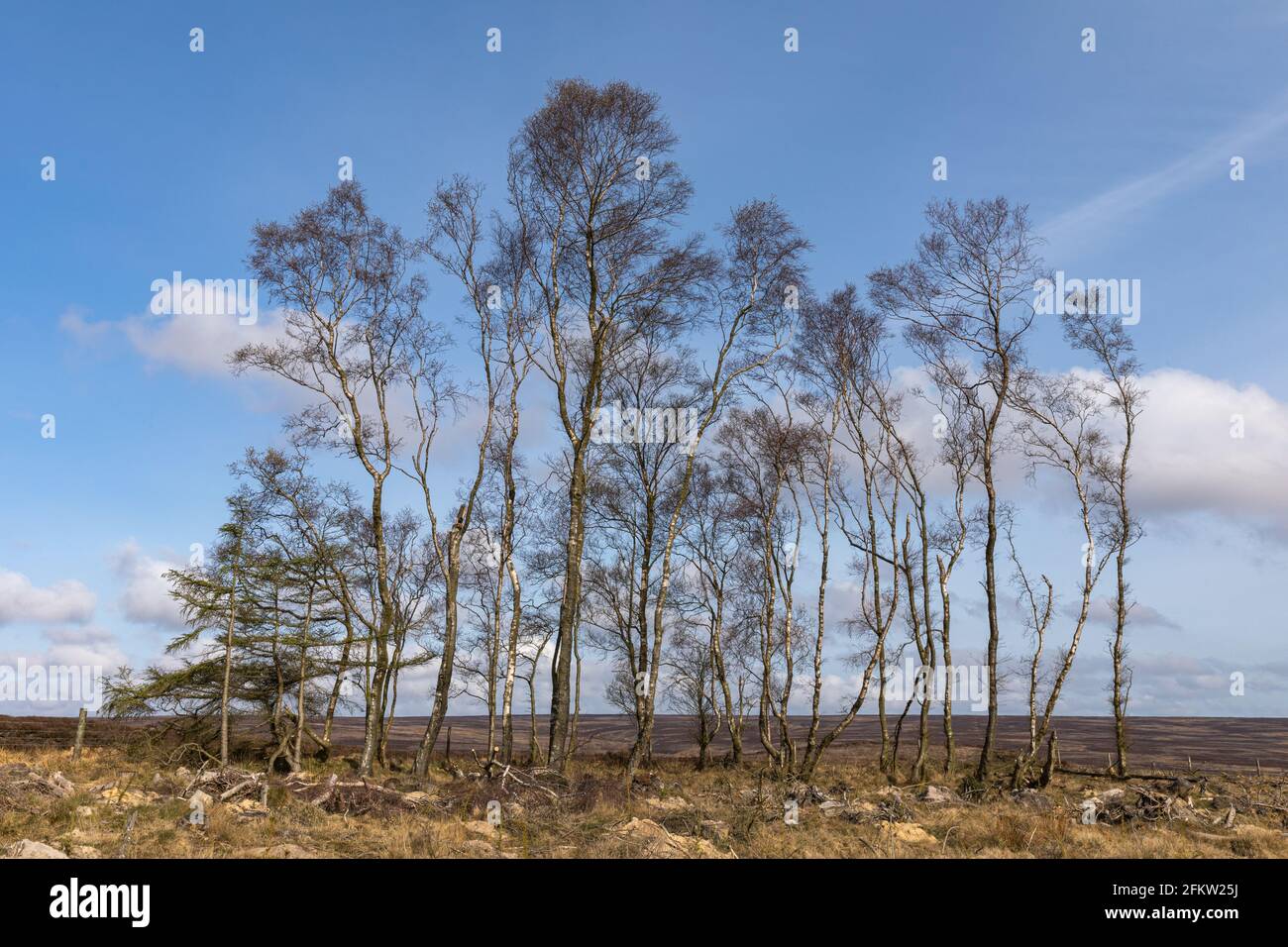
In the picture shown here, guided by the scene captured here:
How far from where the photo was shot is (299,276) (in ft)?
82.1

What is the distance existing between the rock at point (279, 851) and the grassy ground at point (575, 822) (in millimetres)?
39

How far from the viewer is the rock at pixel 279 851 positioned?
1098 cm

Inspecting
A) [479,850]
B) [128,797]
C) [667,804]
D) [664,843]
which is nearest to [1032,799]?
[667,804]

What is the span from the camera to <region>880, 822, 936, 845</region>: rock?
14.2 m

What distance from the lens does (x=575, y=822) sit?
14727 mm

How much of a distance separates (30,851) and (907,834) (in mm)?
12786

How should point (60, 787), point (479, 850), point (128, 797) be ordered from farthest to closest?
point (60, 787), point (128, 797), point (479, 850)

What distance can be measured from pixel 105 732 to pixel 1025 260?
→ 128 feet

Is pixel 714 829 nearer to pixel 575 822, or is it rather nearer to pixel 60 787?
pixel 575 822

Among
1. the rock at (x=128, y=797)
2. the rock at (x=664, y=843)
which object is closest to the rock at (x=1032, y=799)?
the rock at (x=664, y=843)

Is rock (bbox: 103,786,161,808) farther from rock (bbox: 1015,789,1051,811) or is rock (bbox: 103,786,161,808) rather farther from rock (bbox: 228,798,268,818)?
rock (bbox: 1015,789,1051,811)

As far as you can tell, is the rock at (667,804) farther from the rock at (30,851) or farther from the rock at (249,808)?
the rock at (30,851)

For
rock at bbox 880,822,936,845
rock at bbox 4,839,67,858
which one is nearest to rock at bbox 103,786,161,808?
rock at bbox 4,839,67,858
